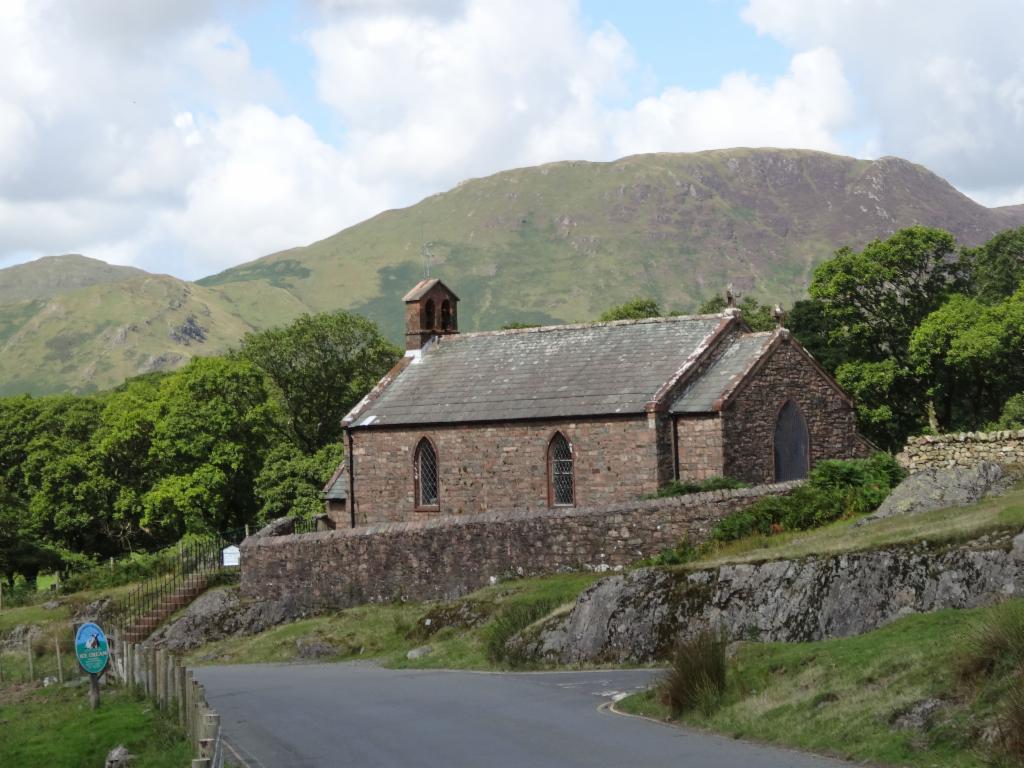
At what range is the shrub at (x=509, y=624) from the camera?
26.9 meters

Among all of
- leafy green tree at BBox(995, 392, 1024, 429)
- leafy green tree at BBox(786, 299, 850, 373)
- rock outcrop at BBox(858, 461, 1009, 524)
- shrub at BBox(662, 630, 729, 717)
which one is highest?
leafy green tree at BBox(786, 299, 850, 373)

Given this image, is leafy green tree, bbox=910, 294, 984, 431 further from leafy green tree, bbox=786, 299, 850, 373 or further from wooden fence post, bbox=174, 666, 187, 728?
wooden fence post, bbox=174, 666, 187, 728

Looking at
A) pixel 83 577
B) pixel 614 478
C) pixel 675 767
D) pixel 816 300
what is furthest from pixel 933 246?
pixel 675 767

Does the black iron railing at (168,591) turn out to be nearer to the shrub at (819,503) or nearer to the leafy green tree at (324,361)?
the shrub at (819,503)

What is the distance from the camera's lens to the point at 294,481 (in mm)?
60250

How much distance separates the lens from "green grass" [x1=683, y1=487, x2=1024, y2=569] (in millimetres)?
19609

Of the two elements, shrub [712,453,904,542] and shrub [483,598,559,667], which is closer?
shrub [483,598,559,667]

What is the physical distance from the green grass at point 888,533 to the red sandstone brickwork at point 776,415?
31.7 feet

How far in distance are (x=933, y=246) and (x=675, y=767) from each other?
2026 inches

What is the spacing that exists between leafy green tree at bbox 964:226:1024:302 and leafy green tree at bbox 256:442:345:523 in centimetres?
3553

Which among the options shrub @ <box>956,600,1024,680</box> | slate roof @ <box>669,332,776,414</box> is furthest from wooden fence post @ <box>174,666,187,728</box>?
slate roof @ <box>669,332,776,414</box>

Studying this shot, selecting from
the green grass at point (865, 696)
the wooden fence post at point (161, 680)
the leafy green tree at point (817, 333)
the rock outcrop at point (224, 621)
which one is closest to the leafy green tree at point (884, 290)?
the leafy green tree at point (817, 333)

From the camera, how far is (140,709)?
984 inches

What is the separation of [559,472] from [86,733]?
21.9 metres
